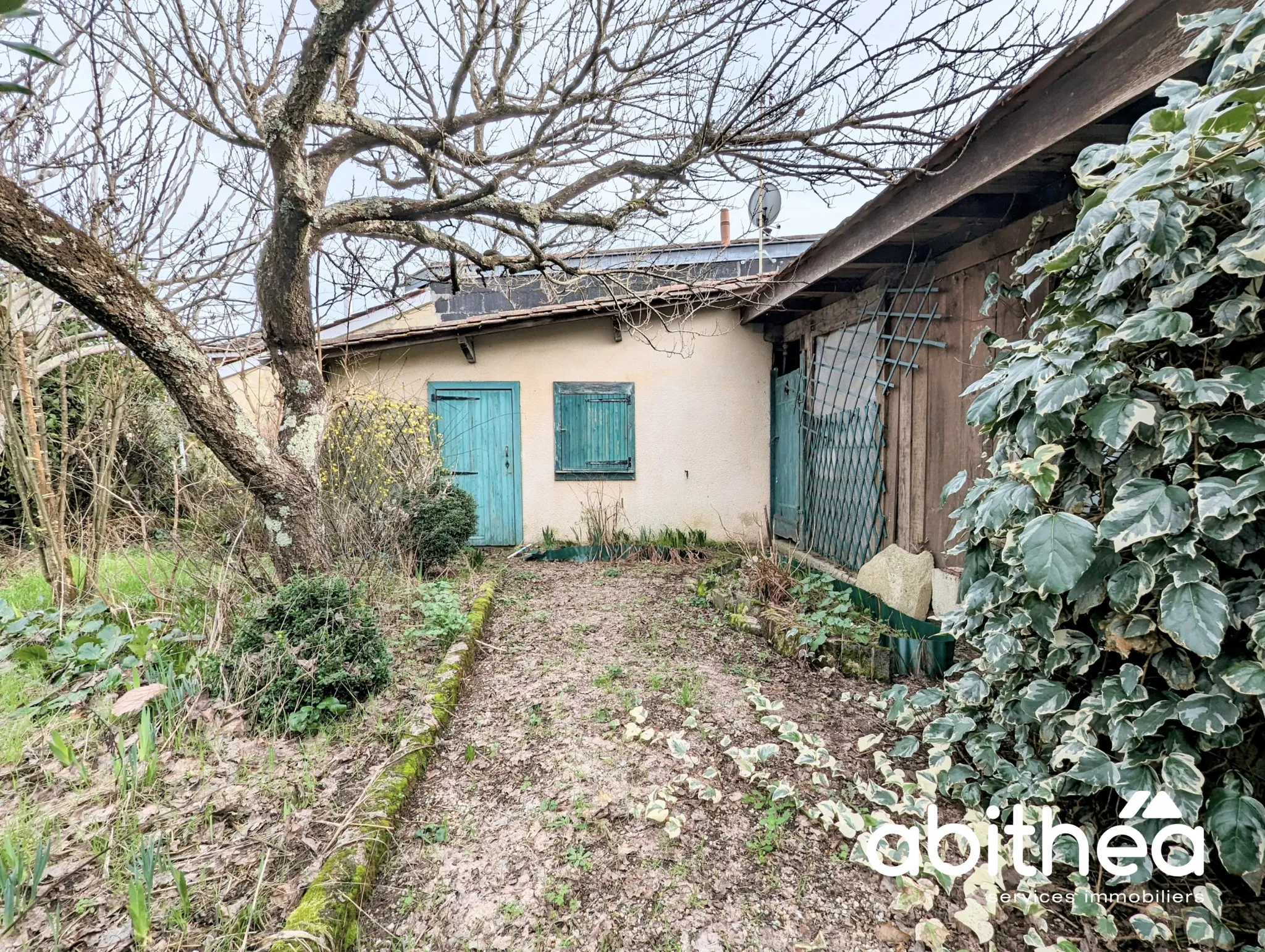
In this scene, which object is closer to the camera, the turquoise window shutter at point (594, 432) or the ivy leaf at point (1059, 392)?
the ivy leaf at point (1059, 392)

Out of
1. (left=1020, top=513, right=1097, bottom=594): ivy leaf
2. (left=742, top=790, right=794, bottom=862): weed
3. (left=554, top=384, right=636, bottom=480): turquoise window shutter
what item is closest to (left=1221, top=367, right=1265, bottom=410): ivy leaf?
(left=1020, top=513, right=1097, bottom=594): ivy leaf

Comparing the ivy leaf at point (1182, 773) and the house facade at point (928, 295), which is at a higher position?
the house facade at point (928, 295)

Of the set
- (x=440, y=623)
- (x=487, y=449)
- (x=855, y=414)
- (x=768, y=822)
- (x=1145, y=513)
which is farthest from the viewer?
(x=487, y=449)

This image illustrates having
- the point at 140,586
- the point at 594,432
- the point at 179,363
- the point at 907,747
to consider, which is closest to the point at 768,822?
the point at 907,747

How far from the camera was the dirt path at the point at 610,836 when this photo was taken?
1.52 m

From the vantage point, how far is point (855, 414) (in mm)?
4285

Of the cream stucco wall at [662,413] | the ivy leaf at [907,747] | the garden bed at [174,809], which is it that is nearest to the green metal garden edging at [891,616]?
the ivy leaf at [907,747]

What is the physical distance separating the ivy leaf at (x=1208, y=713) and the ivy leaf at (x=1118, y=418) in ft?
2.15

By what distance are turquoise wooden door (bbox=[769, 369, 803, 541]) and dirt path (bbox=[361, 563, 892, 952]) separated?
268cm

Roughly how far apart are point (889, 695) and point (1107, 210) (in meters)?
2.03

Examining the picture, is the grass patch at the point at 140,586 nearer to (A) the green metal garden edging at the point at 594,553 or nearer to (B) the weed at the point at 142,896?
(B) the weed at the point at 142,896

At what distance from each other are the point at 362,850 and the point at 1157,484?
246cm

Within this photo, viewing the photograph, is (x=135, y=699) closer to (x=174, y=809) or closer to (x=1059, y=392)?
(x=174, y=809)

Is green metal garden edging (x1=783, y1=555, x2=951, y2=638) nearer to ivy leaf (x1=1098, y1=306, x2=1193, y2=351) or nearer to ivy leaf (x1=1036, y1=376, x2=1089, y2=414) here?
ivy leaf (x1=1036, y1=376, x2=1089, y2=414)
